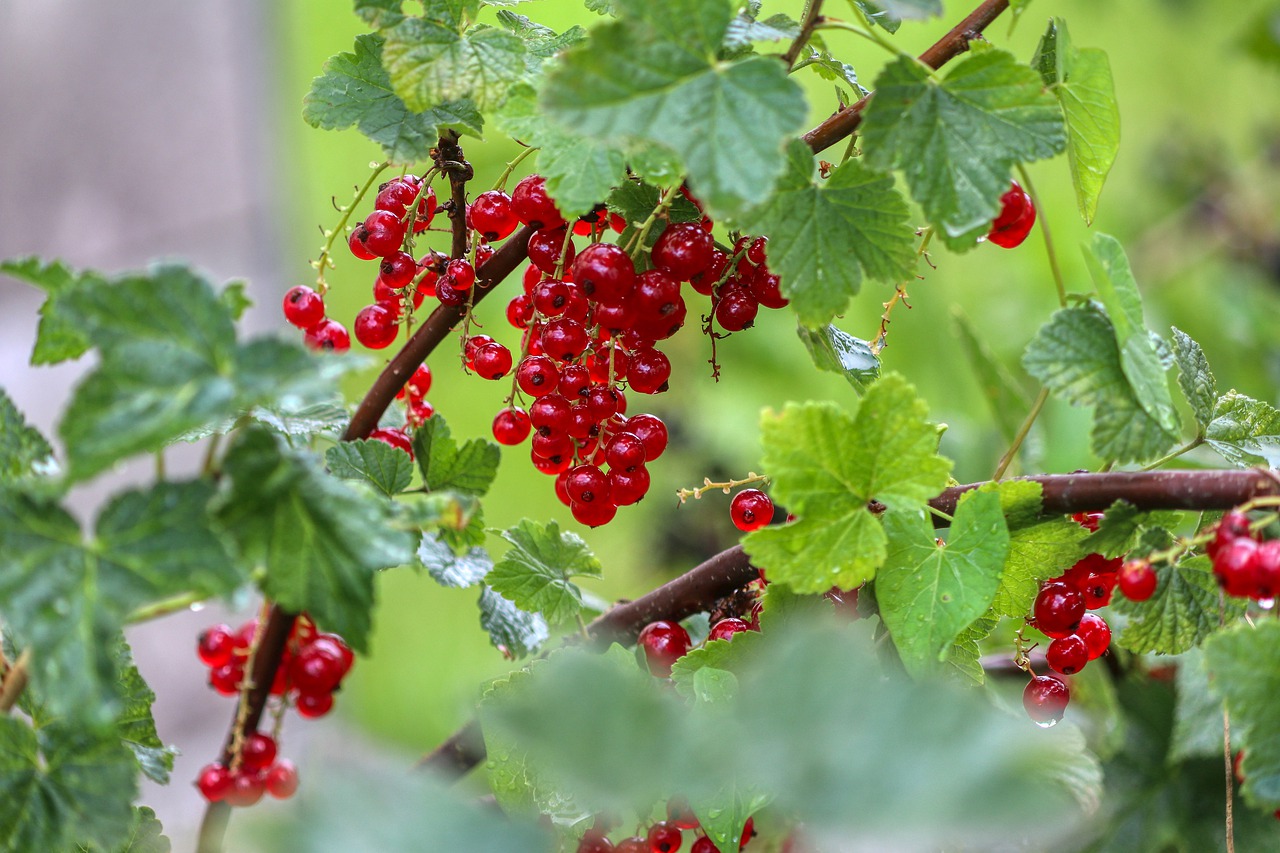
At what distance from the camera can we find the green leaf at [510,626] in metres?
0.46

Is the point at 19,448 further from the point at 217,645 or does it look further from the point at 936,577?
the point at 936,577

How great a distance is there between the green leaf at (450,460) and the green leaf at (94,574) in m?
0.15

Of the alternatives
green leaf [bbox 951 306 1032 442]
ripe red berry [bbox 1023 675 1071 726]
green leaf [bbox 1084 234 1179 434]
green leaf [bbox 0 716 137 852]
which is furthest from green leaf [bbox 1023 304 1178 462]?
green leaf [bbox 951 306 1032 442]

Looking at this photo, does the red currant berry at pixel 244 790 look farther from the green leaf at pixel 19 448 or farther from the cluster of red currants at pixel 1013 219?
the cluster of red currants at pixel 1013 219

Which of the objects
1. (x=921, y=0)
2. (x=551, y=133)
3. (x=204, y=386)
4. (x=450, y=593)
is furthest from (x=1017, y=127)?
(x=450, y=593)

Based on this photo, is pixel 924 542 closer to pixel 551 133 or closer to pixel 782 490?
pixel 782 490

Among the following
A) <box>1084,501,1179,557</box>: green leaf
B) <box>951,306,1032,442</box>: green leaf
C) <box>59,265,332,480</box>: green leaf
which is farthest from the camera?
<box>951,306,1032,442</box>: green leaf

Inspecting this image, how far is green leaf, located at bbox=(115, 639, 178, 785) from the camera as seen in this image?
15.6 inches

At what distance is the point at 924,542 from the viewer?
36 centimetres

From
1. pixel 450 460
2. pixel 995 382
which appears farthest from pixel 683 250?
pixel 995 382

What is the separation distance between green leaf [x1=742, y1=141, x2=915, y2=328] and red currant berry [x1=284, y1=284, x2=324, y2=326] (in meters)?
0.21

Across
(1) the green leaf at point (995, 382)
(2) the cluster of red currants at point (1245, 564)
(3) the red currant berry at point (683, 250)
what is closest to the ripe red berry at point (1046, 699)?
(2) the cluster of red currants at point (1245, 564)

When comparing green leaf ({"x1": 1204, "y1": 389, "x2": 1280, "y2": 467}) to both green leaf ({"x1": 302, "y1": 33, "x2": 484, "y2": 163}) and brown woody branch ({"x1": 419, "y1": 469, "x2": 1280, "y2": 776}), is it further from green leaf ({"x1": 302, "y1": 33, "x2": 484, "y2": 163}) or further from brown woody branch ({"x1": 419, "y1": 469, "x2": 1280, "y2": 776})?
green leaf ({"x1": 302, "y1": 33, "x2": 484, "y2": 163})

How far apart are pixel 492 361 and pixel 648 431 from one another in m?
0.07
